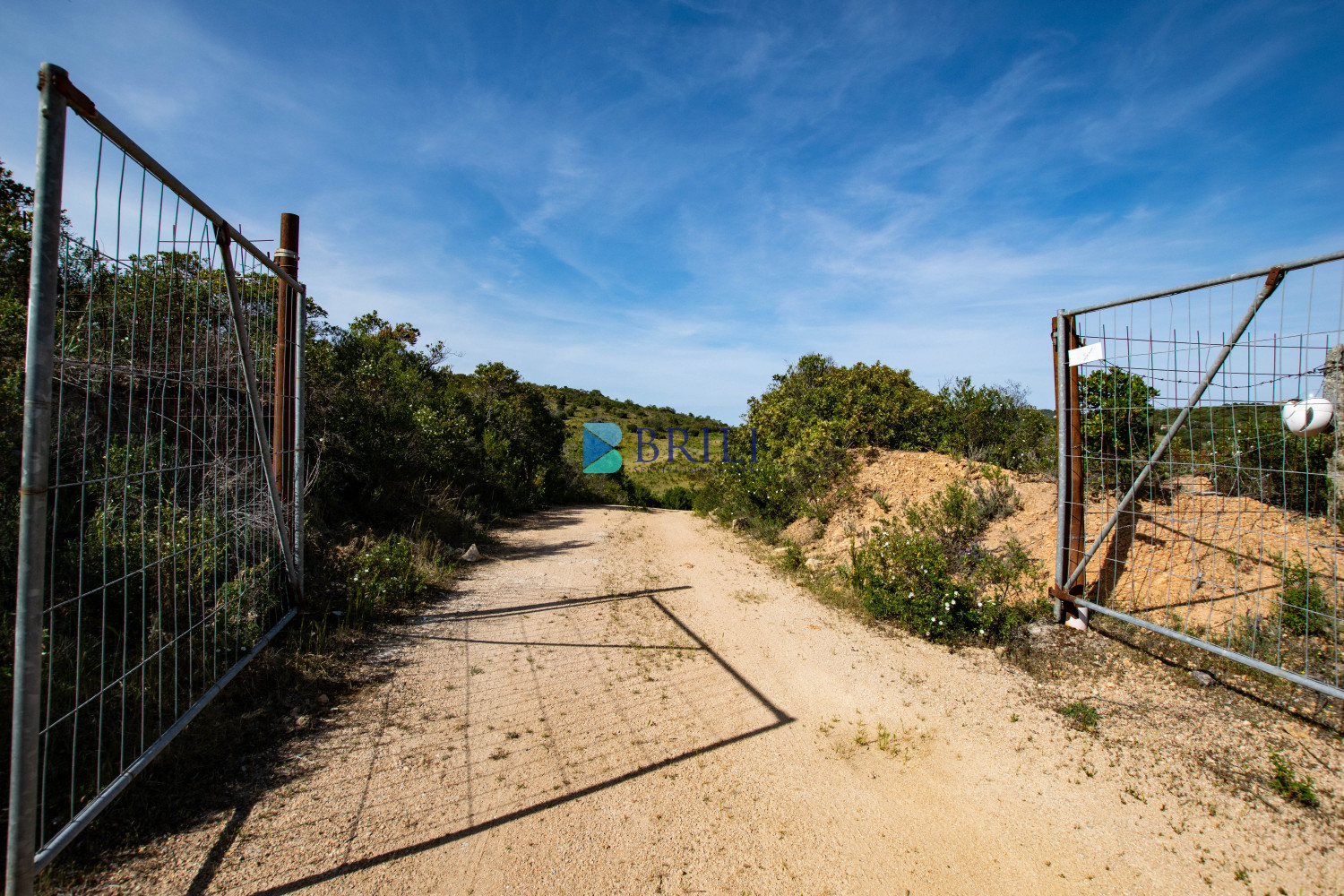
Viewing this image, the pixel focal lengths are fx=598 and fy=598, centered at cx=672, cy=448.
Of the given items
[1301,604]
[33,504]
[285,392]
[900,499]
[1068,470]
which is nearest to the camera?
[33,504]

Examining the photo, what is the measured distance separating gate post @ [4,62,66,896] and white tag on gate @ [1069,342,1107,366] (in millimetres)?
5883

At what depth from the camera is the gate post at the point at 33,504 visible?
1905 mm

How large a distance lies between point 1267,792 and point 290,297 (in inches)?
279

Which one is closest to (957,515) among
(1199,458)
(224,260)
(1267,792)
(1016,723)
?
(1199,458)

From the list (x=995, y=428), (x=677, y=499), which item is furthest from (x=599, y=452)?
(x=995, y=428)

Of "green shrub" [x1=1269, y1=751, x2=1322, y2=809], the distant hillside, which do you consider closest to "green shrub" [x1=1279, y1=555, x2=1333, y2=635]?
"green shrub" [x1=1269, y1=751, x2=1322, y2=809]

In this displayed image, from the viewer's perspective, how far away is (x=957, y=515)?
661cm

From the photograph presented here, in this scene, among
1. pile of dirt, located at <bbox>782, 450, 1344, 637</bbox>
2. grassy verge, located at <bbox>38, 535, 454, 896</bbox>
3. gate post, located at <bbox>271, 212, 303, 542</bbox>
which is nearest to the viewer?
grassy verge, located at <bbox>38, 535, 454, 896</bbox>

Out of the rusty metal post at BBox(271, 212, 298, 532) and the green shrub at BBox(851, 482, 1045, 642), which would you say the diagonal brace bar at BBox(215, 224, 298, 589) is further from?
the green shrub at BBox(851, 482, 1045, 642)

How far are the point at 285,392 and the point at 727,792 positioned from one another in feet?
14.8

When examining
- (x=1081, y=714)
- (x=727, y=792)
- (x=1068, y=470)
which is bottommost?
(x=727, y=792)

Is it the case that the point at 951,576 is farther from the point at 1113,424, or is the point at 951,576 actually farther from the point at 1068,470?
the point at 1113,424

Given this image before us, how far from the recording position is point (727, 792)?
119 inches

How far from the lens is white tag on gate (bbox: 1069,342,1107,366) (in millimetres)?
4551
